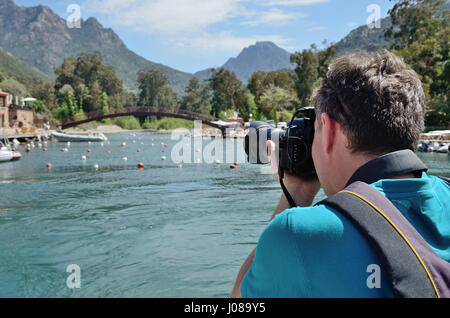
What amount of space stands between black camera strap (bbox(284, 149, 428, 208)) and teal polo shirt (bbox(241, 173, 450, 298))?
35 millimetres

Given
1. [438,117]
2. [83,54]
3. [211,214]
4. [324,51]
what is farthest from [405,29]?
[83,54]

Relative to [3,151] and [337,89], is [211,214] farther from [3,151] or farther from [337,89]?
[3,151]

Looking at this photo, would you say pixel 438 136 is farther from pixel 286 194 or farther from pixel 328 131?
pixel 328 131

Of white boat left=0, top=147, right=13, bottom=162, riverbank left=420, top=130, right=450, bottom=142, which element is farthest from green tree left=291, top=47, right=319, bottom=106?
white boat left=0, top=147, right=13, bottom=162

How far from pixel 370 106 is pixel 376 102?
2 centimetres

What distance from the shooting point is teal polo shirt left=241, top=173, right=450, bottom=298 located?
782mm

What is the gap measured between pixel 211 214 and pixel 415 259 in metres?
6.06

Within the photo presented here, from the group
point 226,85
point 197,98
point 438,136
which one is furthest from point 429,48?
point 197,98

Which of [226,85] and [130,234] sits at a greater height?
[226,85]

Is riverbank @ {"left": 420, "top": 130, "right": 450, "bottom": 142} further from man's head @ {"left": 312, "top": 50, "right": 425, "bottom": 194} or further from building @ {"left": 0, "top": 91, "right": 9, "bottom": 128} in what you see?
building @ {"left": 0, "top": 91, "right": 9, "bottom": 128}

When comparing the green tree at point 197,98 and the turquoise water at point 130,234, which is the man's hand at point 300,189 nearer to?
the turquoise water at point 130,234

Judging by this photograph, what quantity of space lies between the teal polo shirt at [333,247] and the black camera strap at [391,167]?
0.12 ft

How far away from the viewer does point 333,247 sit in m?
0.79

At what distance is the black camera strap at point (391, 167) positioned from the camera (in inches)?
34.6
